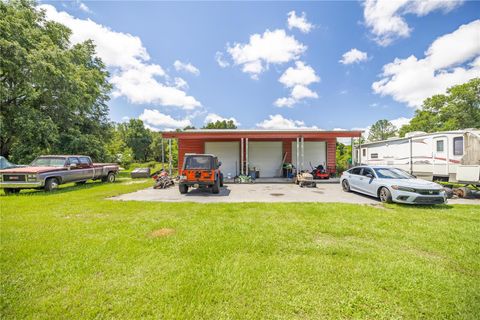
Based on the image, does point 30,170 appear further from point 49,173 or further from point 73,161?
point 73,161

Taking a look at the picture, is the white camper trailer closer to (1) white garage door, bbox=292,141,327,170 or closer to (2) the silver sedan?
(2) the silver sedan

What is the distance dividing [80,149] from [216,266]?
1958 cm

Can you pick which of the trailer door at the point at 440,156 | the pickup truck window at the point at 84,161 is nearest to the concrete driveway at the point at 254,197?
the trailer door at the point at 440,156

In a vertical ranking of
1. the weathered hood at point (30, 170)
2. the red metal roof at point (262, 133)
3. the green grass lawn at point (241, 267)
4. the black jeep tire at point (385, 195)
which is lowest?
the green grass lawn at point (241, 267)

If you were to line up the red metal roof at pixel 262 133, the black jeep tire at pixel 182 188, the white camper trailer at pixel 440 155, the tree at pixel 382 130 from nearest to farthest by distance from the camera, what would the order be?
the white camper trailer at pixel 440 155 < the black jeep tire at pixel 182 188 < the red metal roof at pixel 262 133 < the tree at pixel 382 130

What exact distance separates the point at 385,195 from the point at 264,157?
9.23m

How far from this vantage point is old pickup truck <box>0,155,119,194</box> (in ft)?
27.3

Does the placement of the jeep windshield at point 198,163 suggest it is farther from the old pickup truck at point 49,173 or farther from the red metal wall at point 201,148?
the red metal wall at point 201,148

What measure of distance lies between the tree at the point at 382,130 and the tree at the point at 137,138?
195 feet

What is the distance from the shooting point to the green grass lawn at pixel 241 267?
209 cm

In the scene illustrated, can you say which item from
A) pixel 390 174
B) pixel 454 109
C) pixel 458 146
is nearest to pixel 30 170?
pixel 390 174

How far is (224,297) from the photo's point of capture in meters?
2.25

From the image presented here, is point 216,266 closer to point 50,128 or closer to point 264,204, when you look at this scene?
point 264,204

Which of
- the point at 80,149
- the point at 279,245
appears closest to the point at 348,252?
the point at 279,245
